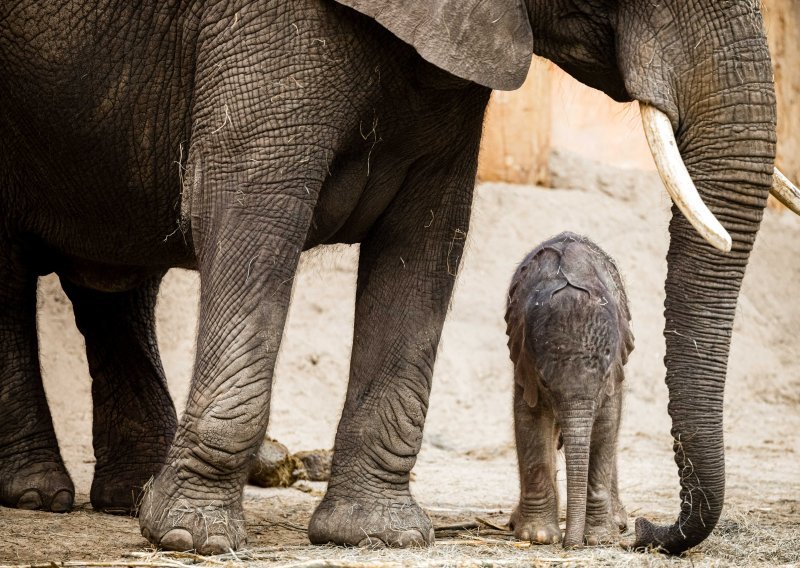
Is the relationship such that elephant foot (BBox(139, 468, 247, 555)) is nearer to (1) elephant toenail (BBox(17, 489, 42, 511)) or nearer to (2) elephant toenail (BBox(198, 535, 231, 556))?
(2) elephant toenail (BBox(198, 535, 231, 556))

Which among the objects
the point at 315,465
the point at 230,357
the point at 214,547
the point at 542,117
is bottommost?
the point at 214,547

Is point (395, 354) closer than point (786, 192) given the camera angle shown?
No

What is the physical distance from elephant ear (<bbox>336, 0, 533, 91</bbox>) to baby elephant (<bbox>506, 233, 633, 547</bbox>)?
1.13 m

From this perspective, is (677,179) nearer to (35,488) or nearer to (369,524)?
(369,524)

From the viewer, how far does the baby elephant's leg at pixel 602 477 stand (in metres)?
6.46

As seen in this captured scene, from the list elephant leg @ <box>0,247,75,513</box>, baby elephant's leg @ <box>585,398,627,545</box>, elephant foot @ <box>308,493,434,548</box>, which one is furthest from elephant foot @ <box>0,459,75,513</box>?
baby elephant's leg @ <box>585,398,627,545</box>

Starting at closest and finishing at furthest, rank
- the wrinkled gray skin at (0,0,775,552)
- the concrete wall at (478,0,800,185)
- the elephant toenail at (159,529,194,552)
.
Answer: the wrinkled gray skin at (0,0,775,552) < the elephant toenail at (159,529,194,552) < the concrete wall at (478,0,800,185)

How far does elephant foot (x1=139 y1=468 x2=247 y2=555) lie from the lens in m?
5.85

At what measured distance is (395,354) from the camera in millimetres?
6637

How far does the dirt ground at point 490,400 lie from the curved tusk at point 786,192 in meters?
1.48

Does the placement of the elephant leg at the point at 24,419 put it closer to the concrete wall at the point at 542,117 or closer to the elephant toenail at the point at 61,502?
the elephant toenail at the point at 61,502

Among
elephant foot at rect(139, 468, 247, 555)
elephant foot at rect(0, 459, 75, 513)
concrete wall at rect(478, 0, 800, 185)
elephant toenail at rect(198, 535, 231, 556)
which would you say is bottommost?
elephant toenail at rect(198, 535, 231, 556)

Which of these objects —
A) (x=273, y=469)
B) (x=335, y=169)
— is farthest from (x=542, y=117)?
(x=335, y=169)

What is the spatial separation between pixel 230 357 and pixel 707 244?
193cm
